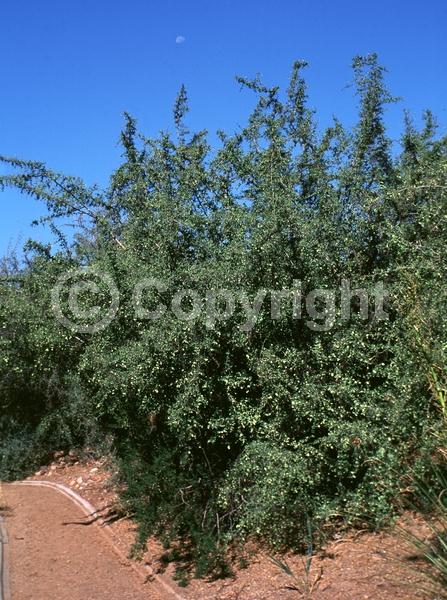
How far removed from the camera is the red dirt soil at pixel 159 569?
5.19m

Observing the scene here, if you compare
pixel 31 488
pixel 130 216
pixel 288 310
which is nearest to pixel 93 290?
pixel 130 216

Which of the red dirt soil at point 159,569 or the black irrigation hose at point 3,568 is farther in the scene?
the black irrigation hose at point 3,568

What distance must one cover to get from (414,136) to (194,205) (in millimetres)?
2889

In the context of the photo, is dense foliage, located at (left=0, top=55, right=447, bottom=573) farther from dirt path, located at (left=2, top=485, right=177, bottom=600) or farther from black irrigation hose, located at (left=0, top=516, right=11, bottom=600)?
black irrigation hose, located at (left=0, top=516, right=11, bottom=600)

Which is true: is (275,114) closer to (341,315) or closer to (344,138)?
(344,138)

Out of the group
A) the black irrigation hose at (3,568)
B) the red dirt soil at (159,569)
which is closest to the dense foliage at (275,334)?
the red dirt soil at (159,569)

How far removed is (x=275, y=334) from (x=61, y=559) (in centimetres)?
374

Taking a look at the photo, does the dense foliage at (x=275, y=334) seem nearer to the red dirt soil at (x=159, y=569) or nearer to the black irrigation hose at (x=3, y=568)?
the red dirt soil at (x=159, y=569)

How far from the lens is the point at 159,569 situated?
709 cm

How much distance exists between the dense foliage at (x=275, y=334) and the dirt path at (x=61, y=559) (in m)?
0.65

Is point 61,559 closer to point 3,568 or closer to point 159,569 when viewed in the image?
point 3,568

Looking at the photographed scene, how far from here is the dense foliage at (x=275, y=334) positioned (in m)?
6.07

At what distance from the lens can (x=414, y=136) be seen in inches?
320

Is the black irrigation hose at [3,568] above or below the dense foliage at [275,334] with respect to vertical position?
below
